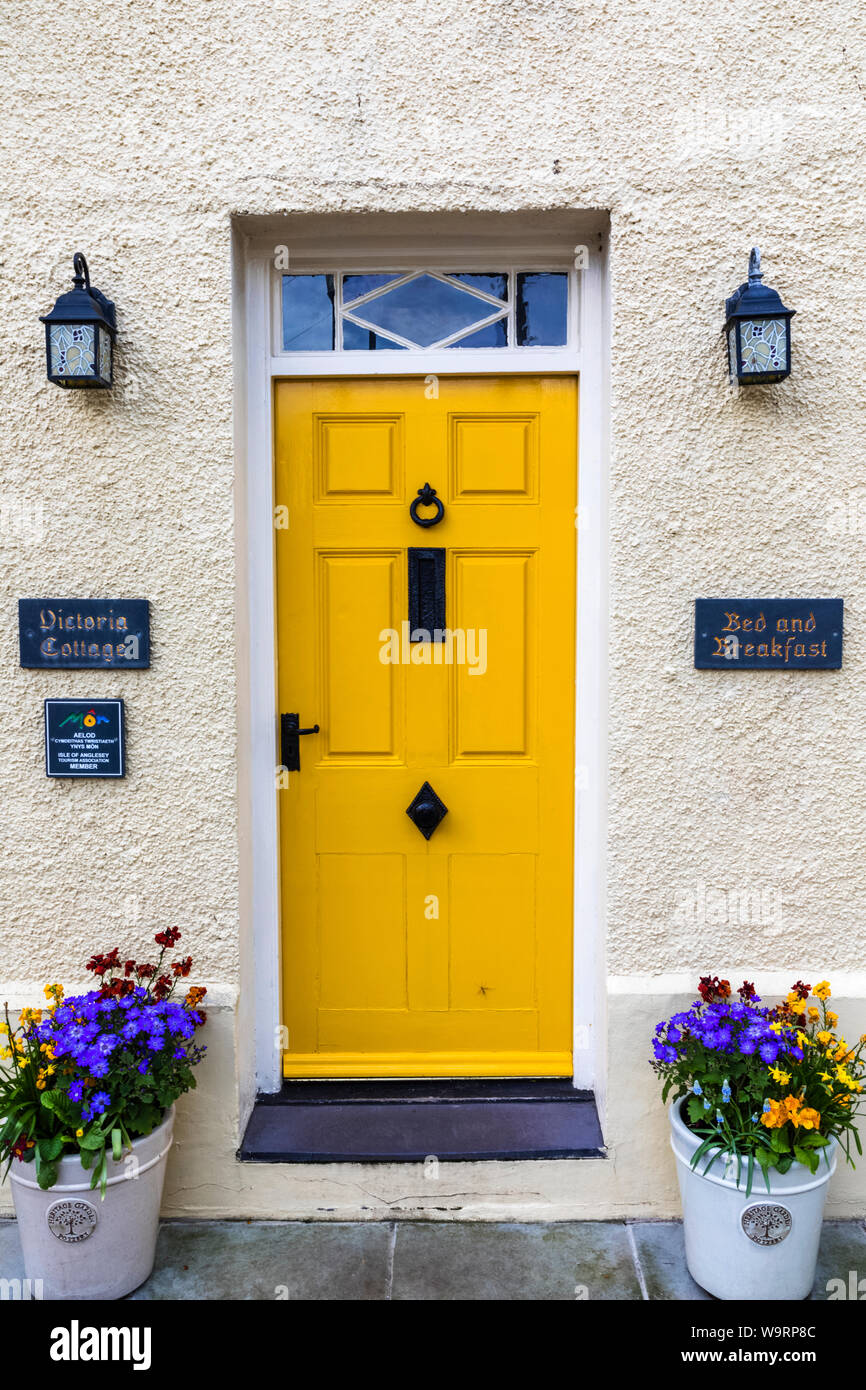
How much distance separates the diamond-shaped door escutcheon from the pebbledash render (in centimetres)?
55

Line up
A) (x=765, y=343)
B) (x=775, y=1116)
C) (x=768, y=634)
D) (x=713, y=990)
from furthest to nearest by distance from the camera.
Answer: (x=768, y=634)
(x=713, y=990)
(x=765, y=343)
(x=775, y=1116)

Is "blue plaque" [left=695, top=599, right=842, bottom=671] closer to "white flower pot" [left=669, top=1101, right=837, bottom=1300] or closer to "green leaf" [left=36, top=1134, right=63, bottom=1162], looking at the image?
"white flower pot" [left=669, top=1101, right=837, bottom=1300]

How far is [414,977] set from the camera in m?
3.07

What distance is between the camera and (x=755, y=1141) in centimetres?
239

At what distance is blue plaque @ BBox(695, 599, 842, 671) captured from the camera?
2.74 m

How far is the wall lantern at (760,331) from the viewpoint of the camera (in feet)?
8.30

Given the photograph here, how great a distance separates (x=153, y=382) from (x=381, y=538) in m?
0.86

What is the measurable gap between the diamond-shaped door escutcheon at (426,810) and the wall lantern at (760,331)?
1.64 metres

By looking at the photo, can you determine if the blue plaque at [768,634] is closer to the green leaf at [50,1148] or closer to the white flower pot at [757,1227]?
the white flower pot at [757,1227]

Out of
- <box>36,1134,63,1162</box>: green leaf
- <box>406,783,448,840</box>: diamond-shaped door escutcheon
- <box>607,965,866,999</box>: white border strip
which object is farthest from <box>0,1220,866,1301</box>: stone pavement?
<box>406,783,448,840</box>: diamond-shaped door escutcheon

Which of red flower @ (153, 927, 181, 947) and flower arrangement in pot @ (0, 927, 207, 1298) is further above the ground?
red flower @ (153, 927, 181, 947)

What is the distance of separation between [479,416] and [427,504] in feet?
1.15

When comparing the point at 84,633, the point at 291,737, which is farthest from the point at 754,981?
the point at 84,633

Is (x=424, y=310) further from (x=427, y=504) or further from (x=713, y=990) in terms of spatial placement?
(x=713, y=990)
